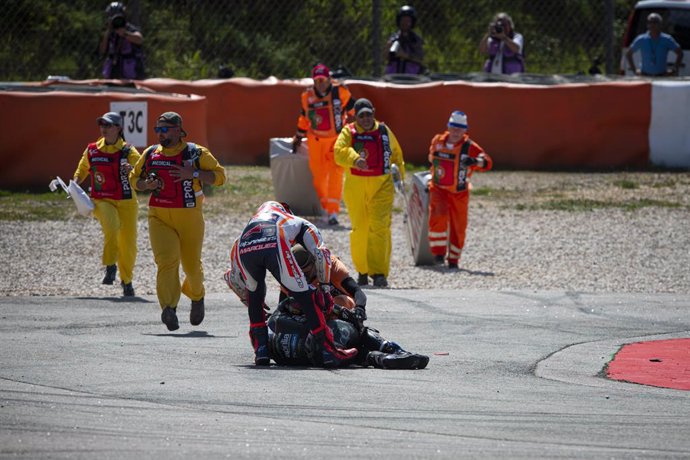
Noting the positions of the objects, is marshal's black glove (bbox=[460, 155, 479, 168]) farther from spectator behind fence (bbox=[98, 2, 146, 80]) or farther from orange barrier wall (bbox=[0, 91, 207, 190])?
spectator behind fence (bbox=[98, 2, 146, 80])

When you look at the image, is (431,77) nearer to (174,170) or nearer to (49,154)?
(49,154)

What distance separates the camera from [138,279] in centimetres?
1295

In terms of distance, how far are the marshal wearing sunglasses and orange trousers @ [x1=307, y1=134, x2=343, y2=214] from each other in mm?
6021

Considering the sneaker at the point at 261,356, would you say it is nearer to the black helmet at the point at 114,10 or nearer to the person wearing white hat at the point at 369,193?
the person wearing white hat at the point at 369,193

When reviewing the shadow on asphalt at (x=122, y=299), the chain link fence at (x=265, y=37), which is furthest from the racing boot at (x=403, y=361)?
the chain link fence at (x=265, y=37)

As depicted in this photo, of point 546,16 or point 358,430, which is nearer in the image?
point 358,430

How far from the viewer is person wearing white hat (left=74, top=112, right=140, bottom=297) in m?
12.0

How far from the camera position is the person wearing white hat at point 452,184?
13602 mm

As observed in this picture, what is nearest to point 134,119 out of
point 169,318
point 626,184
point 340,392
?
point 626,184

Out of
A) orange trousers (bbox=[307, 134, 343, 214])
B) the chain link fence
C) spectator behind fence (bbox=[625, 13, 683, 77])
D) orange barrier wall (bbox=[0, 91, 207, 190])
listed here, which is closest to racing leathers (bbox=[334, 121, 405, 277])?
orange trousers (bbox=[307, 134, 343, 214])

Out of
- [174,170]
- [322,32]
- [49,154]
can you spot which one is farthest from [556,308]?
[322,32]

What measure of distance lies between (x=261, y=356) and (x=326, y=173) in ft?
25.8

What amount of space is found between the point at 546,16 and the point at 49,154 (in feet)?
31.4

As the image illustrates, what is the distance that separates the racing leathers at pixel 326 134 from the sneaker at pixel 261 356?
7691mm
